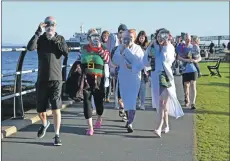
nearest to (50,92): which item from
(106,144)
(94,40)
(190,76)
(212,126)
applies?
(106,144)

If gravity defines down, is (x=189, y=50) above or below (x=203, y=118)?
above

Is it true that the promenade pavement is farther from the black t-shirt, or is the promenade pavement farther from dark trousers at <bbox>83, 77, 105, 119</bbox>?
the black t-shirt

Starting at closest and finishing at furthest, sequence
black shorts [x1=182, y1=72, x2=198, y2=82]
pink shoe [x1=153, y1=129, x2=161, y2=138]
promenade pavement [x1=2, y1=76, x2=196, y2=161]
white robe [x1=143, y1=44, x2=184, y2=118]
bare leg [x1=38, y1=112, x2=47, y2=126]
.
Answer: promenade pavement [x1=2, y1=76, x2=196, y2=161] → bare leg [x1=38, y1=112, x2=47, y2=126] → pink shoe [x1=153, y1=129, x2=161, y2=138] → white robe [x1=143, y1=44, x2=184, y2=118] → black shorts [x1=182, y1=72, x2=198, y2=82]

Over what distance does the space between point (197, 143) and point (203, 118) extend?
8.08ft

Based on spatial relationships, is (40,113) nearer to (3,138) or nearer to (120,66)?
(3,138)

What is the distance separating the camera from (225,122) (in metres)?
9.02

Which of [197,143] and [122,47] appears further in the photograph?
[122,47]

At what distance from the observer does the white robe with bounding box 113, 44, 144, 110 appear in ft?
25.3

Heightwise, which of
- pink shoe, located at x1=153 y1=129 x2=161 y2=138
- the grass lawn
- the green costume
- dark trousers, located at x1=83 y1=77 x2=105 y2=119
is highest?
the green costume

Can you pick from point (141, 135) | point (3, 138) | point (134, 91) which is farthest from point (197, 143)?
point (3, 138)

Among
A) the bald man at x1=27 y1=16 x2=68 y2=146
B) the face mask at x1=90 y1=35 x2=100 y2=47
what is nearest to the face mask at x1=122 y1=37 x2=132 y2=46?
the face mask at x1=90 y1=35 x2=100 y2=47

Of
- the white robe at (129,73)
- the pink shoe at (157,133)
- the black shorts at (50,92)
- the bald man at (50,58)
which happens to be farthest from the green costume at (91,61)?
the pink shoe at (157,133)

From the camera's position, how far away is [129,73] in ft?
25.6

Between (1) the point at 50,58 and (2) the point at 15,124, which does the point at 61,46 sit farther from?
(2) the point at 15,124
